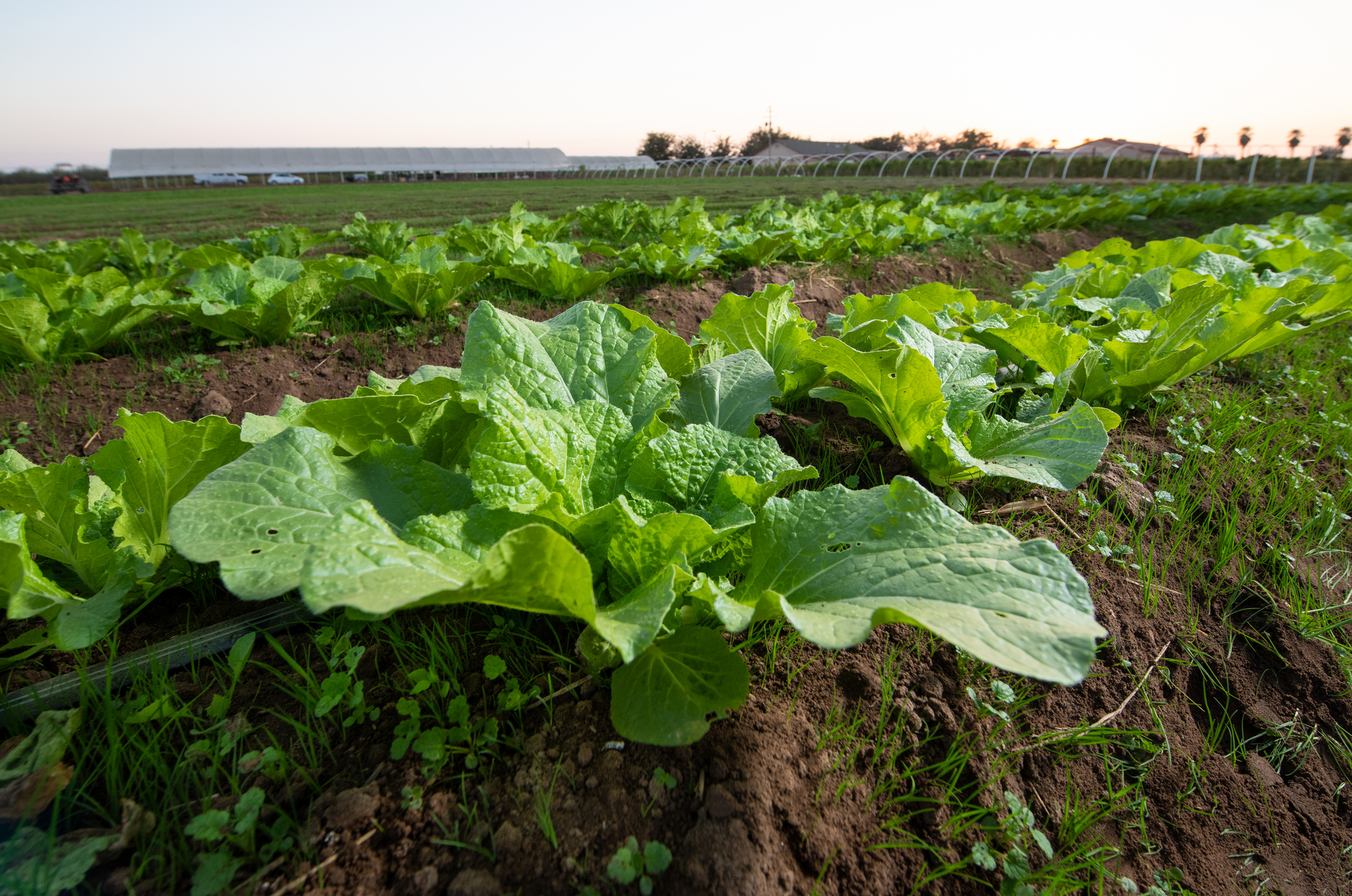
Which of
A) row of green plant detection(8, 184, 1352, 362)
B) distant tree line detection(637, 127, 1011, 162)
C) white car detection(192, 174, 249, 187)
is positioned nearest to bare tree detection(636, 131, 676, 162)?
distant tree line detection(637, 127, 1011, 162)

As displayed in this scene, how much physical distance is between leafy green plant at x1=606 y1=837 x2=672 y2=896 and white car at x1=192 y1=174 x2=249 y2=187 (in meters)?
38.9

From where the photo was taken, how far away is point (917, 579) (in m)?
1.09

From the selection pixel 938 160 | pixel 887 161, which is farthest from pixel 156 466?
pixel 887 161

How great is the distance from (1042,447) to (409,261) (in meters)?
3.32

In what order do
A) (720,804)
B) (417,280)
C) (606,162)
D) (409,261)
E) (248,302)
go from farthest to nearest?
1. (606,162)
2. (409,261)
3. (417,280)
4. (248,302)
5. (720,804)

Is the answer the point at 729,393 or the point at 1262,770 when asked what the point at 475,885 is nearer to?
the point at 729,393

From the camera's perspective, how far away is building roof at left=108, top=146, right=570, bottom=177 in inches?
1319

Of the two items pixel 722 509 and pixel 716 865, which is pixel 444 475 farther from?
pixel 716 865

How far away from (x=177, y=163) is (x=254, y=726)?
1736 inches

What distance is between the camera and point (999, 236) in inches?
259

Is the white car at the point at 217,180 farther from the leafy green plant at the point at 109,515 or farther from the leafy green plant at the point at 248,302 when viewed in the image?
the leafy green plant at the point at 109,515

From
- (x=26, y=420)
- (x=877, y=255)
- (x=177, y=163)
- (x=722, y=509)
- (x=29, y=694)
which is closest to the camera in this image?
(x=29, y=694)

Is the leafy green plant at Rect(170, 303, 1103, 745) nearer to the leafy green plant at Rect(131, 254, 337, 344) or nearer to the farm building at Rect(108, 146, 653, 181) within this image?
the leafy green plant at Rect(131, 254, 337, 344)

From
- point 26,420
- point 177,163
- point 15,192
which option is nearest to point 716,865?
point 26,420
